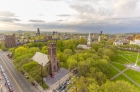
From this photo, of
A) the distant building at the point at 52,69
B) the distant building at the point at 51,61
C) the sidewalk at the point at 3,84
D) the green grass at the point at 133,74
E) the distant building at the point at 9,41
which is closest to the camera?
the sidewalk at the point at 3,84

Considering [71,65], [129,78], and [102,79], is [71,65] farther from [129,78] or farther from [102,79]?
[129,78]

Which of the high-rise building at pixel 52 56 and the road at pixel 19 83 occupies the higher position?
the high-rise building at pixel 52 56

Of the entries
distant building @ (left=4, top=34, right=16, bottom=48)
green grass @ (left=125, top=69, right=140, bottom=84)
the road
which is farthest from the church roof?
distant building @ (left=4, top=34, right=16, bottom=48)

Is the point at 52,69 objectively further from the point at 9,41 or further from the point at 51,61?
the point at 9,41

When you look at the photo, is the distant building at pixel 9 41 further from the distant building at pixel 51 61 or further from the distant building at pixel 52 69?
the distant building at pixel 51 61

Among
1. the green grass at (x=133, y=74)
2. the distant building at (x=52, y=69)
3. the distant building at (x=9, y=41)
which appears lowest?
the green grass at (x=133, y=74)

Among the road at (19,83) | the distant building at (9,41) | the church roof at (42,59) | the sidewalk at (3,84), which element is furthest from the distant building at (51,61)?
the distant building at (9,41)

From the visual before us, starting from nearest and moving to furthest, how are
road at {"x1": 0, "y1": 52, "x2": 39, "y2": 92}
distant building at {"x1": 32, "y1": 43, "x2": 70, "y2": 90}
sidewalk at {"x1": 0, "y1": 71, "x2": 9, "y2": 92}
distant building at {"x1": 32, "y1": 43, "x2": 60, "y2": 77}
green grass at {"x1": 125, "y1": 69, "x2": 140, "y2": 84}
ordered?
sidewalk at {"x1": 0, "y1": 71, "x2": 9, "y2": 92}
road at {"x1": 0, "y1": 52, "x2": 39, "y2": 92}
distant building at {"x1": 32, "y1": 43, "x2": 70, "y2": 90}
distant building at {"x1": 32, "y1": 43, "x2": 60, "y2": 77}
green grass at {"x1": 125, "y1": 69, "x2": 140, "y2": 84}

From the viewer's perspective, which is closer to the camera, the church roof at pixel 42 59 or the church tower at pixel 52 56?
the church tower at pixel 52 56

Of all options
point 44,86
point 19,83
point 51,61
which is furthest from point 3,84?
point 51,61

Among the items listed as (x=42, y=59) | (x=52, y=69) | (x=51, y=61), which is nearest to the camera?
(x=51, y=61)

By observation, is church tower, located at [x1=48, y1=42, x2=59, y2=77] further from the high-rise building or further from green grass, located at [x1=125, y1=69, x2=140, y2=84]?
green grass, located at [x1=125, y1=69, x2=140, y2=84]
